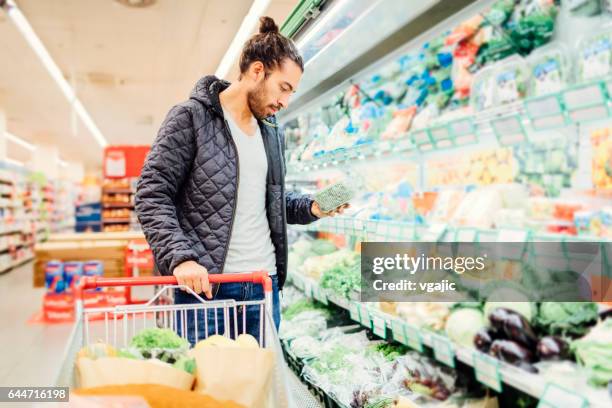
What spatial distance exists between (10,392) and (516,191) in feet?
5.99

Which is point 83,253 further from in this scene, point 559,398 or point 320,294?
point 559,398

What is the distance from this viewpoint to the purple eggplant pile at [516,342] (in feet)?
4.65

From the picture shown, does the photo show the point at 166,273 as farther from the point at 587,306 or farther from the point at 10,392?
the point at 587,306

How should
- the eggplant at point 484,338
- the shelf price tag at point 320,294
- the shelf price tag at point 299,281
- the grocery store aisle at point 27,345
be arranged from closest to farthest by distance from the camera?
1. the eggplant at point 484,338
2. the shelf price tag at point 320,294
3. the shelf price tag at point 299,281
4. the grocery store aisle at point 27,345

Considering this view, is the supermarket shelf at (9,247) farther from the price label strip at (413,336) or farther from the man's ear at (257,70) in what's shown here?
the price label strip at (413,336)

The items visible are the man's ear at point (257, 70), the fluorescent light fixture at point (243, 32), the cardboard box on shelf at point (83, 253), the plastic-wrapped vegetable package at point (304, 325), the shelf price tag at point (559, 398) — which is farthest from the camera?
the cardboard box on shelf at point (83, 253)

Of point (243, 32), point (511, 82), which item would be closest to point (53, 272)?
point (243, 32)

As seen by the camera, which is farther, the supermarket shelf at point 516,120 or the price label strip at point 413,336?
the price label strip at point 413,336

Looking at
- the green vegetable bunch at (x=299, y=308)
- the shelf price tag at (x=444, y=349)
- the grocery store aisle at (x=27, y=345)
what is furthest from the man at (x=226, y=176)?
the grocery store aisle at (x=27, y=345)

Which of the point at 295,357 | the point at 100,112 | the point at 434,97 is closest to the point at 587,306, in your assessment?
the point at 434,97

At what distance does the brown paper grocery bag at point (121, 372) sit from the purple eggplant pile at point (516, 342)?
0.96 metres

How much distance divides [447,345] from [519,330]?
0.24 m

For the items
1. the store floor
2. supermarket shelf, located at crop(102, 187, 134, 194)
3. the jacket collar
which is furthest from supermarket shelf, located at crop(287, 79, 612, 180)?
supermarket shelf, located at crop(102, 187, 134, 194)

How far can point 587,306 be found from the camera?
1.49m
